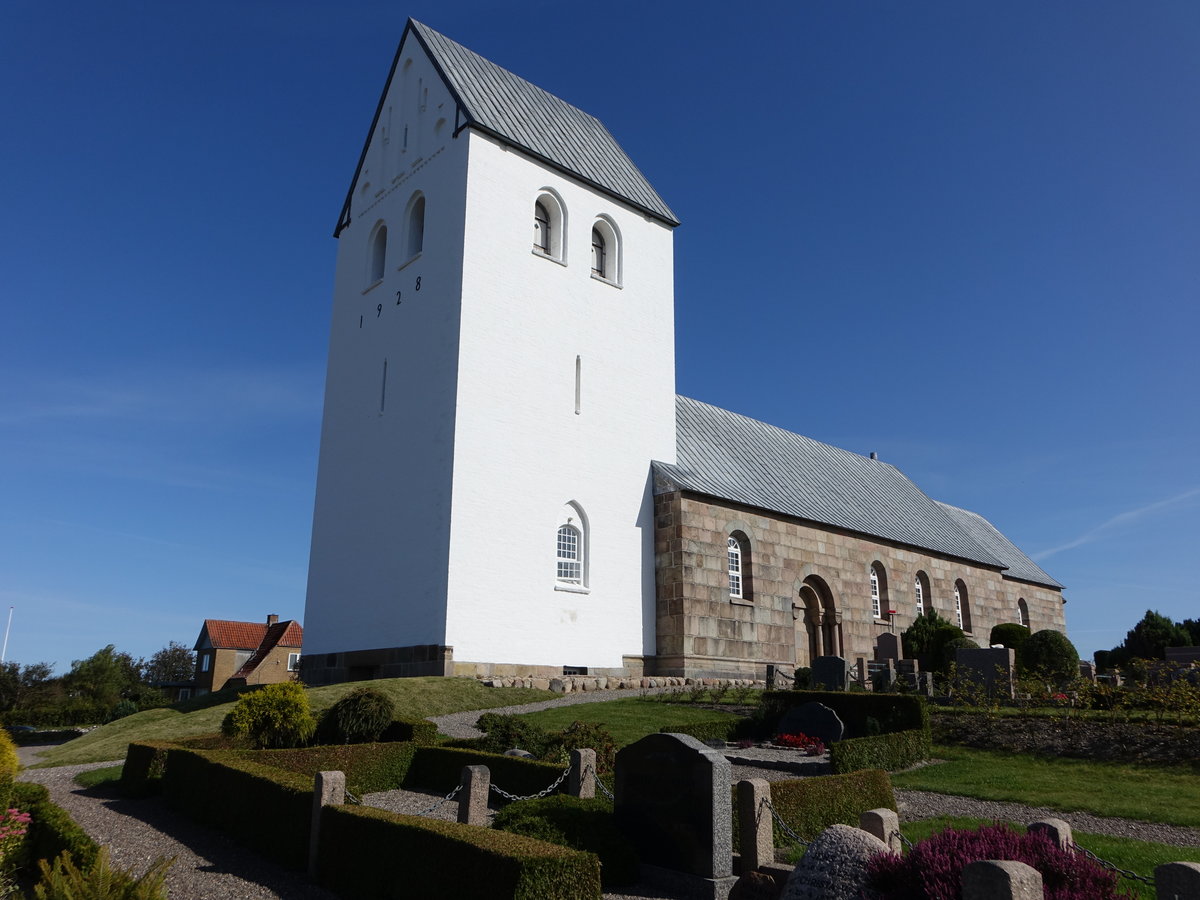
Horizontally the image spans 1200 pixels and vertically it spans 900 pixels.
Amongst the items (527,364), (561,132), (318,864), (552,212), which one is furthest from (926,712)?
(561,132)

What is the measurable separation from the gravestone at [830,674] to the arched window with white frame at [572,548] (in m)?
5.70

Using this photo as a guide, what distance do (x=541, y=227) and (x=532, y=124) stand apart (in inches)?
118

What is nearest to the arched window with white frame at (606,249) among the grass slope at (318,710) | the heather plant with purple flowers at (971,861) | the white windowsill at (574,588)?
the white windowsill at (574,588)

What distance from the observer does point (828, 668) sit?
17734 mm

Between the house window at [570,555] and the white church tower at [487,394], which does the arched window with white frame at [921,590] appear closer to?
the white church tower at [487,394]

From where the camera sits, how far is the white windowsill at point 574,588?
20.2m

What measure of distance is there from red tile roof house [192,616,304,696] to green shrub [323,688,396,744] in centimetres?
3423

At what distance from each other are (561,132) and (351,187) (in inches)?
263

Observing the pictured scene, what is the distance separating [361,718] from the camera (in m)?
12.5

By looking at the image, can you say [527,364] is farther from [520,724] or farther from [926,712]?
[926,712]

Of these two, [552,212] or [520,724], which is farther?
[552,212]

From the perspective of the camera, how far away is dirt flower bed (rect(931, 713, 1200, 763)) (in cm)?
1230

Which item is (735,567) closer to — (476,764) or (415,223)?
(415,223)

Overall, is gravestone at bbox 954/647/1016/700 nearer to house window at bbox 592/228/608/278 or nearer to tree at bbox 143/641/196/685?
house window at bbox 592/228/608/278
